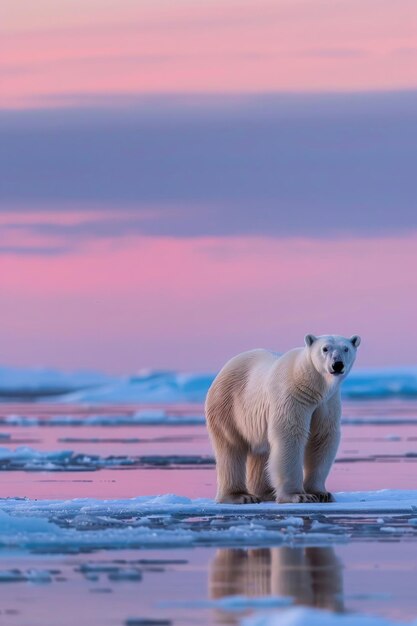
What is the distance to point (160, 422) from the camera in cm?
2930

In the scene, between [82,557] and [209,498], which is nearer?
[82,557]

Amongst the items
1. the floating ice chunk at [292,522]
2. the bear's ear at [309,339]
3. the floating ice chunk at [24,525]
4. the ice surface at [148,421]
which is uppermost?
the ice surface at [148,421]

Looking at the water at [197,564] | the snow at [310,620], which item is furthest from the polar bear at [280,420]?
the snow at [310,620]

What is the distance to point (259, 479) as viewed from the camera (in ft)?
36.2

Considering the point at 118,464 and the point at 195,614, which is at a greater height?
the point at 118,464

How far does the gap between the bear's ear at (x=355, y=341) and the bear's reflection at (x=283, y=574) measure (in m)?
3.30

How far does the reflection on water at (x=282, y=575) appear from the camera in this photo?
5.94 meters

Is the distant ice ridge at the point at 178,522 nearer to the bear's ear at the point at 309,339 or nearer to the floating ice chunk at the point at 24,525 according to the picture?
the floating ice chunk at the point at 24,525

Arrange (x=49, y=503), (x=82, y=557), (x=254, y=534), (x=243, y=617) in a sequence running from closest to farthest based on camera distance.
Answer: (x=243, y=617)
(x=82, y=557)
(x=254, y=534)
(x=49, y=503)

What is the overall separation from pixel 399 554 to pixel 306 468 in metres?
3.45

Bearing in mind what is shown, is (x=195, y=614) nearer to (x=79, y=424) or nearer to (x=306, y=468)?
(x=306, y=468)

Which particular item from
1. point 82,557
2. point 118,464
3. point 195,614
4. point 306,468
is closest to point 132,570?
point 82,557

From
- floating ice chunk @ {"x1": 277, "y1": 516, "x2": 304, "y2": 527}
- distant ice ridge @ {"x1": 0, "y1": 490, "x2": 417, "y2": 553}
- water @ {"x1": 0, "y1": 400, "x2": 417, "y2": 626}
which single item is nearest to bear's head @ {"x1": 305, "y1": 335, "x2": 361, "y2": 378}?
distant ice ridge @ {"x1": 0, "y1": 490, "x2": 417, "y2": 553}

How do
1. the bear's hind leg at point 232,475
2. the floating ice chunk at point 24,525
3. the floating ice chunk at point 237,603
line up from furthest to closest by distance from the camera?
the bear's hind leg at point 232,475 < the floating ice chunk at point 24,525 < the floating ice chunk at point 237,603
